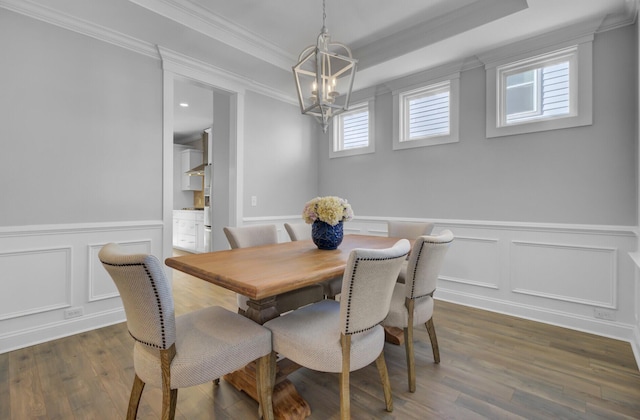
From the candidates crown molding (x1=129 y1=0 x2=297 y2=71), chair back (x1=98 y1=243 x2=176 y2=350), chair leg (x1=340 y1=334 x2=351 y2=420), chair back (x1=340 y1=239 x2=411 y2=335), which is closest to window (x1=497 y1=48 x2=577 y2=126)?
crown molding (x1=129 y1=0 x2=297 y2=71)

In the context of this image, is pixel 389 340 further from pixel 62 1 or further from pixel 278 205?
pixel 62 1

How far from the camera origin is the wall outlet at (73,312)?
2.47 meters

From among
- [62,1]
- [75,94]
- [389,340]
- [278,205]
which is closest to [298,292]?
[389,340]

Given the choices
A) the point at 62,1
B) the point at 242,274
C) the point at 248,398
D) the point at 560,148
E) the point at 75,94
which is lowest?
the point at 248,398

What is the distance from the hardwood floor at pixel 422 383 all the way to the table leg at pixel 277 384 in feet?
0.20

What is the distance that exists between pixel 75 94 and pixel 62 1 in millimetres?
658

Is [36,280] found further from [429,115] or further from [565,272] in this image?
[565,272]

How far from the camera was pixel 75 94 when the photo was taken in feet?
8.21

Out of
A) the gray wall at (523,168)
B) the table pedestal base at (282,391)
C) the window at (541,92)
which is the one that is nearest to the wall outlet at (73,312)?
the table pedestal base at (282,391)

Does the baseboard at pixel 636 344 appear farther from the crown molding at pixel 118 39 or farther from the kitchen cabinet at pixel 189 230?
the kitchen cabinet at pixel 189 230

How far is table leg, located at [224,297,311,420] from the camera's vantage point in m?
1.51

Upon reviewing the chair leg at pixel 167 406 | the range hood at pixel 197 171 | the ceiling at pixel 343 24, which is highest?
the ceiling at pixel 343 24

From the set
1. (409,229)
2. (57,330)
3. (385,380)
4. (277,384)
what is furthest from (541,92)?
(57,330)

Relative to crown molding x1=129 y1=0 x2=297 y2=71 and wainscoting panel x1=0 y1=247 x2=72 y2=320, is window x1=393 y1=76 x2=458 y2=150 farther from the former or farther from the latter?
wainscoting panel x1=0 y1=247 x2=72 y2=320
